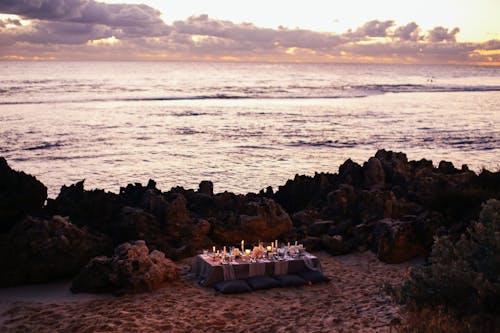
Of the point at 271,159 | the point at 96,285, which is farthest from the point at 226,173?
the point at 96,285

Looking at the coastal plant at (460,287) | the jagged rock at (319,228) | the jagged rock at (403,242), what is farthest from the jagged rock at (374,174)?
the coastal plant at (460,287)

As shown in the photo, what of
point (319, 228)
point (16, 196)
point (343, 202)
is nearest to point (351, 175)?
point (343, 202)

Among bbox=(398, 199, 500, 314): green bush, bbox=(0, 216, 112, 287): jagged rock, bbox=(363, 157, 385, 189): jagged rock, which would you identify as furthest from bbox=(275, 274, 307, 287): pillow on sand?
bbox=(363, 157, 385, 189): jagged rock

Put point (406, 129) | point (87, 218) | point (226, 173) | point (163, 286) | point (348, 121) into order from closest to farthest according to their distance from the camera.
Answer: point (163, 286) < point (87, 218) < point (226, 173) < point (406, 129) < point (348, 121)

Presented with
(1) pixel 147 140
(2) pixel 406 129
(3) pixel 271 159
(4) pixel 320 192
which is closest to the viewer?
(4) pixel 320 192

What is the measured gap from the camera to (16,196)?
15945 mm

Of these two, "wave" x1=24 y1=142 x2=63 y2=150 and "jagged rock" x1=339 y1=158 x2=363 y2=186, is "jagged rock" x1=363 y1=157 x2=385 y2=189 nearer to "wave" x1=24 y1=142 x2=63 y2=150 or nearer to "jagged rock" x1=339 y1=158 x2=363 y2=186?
"jagged rock" x1=339 y1=158 x2=363 y2=186

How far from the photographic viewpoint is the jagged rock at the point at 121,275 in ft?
44.1

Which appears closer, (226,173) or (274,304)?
(274,304)

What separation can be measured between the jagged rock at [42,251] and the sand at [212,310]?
0.67 meters

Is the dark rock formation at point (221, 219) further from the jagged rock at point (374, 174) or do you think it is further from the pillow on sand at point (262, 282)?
the pillow on sand at point (262, 282)

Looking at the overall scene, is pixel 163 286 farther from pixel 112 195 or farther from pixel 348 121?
pixel 348 121

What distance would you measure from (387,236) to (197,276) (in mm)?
5657

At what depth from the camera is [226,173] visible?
106 feet
